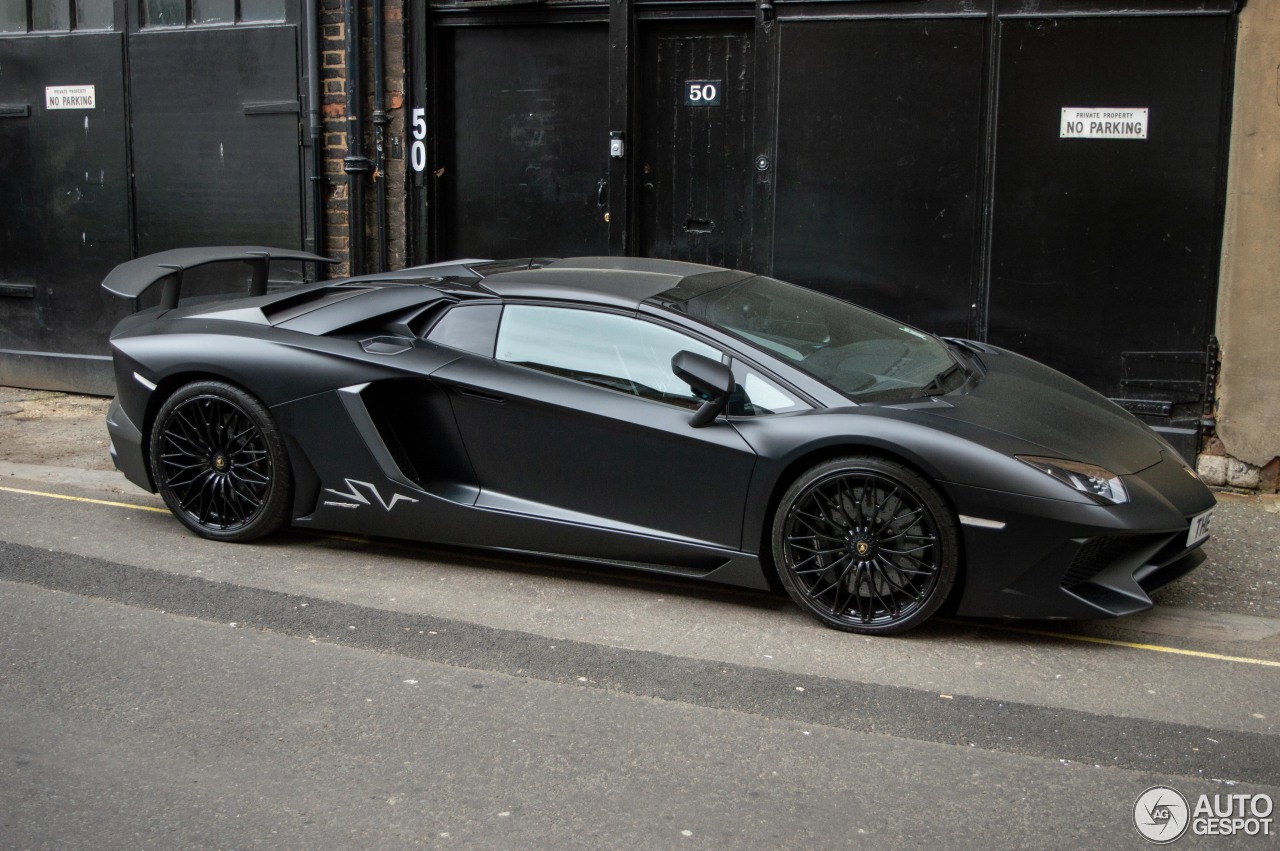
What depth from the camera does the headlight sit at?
464cm

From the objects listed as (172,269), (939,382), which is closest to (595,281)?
(939,382)

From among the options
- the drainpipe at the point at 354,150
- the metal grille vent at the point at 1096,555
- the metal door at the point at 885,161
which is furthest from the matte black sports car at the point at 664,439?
the drainpipe at the point at 354,150

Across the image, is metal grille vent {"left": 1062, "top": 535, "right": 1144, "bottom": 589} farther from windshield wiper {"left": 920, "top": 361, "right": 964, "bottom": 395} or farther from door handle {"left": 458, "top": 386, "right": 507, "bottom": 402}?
door handle {"left": 458, "top": 386, "right": 507, "bottom": 402}

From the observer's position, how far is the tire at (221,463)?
228 inches

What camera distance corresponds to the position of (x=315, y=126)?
950 centimetres

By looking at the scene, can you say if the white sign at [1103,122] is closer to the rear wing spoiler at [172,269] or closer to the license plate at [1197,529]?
the license plate at [1197,529]

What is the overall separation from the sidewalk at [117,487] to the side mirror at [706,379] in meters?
2.05

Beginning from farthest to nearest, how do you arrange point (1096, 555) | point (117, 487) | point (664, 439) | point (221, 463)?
point (117, 487) < point (221, 463) < point (664, 439) < point (1096, 555)

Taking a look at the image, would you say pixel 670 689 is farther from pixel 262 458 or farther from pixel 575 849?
pixel 262 458

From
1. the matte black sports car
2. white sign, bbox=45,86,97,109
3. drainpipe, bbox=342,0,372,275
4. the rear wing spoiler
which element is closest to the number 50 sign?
drainpipe, bbox=342,0,372,275

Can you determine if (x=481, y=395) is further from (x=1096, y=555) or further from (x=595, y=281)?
(x=1096, y=555)

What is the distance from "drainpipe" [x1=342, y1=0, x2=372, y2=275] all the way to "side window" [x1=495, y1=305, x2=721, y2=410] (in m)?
4.34

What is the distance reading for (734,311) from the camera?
5523mm

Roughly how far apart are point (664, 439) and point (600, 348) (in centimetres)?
52
